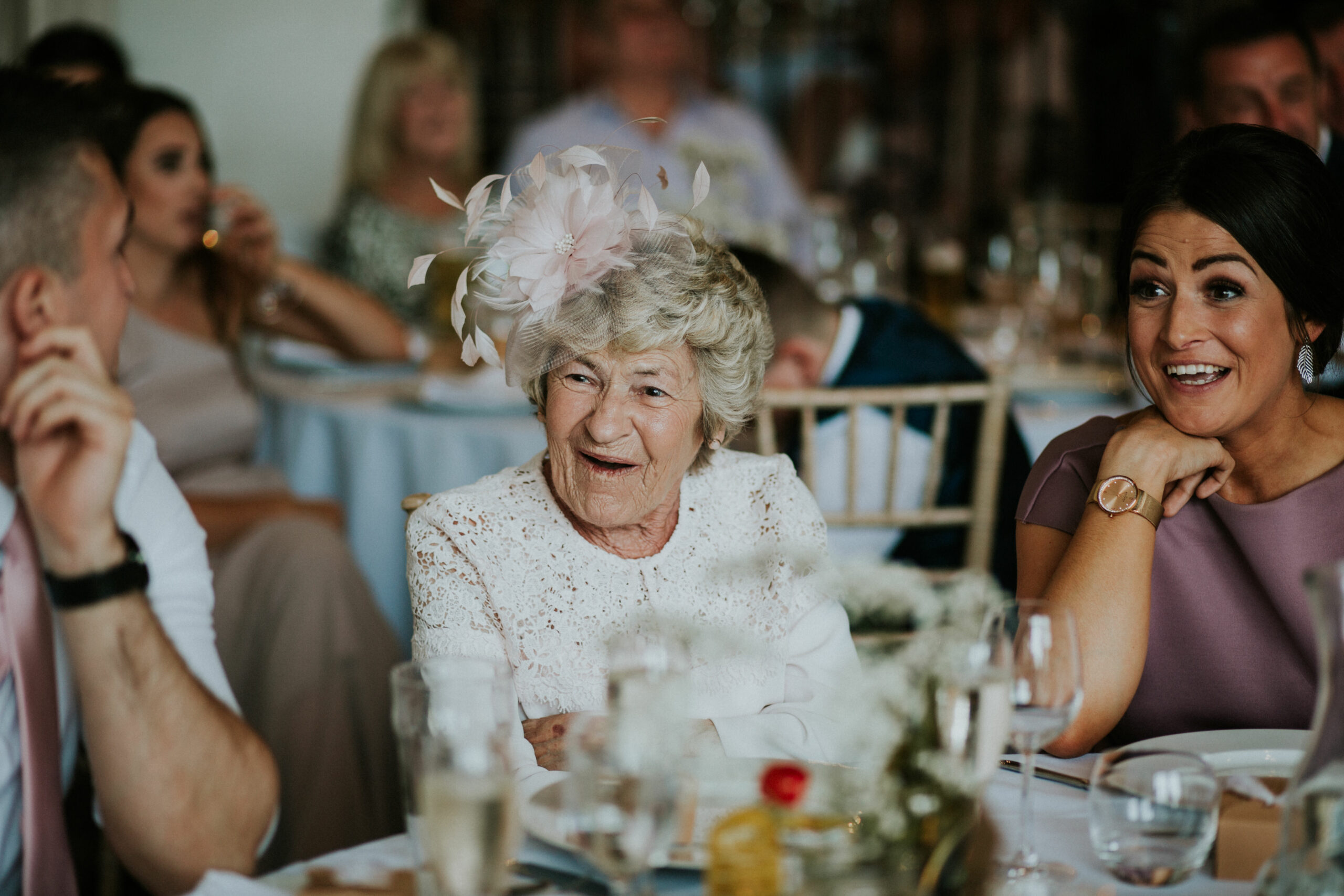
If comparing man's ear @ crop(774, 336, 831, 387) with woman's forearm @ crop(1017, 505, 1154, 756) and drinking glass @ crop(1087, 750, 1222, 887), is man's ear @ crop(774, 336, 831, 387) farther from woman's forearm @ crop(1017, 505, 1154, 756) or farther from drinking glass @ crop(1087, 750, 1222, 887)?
drinking glass @ crop(1087, 750, 1222, 887)

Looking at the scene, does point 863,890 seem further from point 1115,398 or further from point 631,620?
point 1115,398

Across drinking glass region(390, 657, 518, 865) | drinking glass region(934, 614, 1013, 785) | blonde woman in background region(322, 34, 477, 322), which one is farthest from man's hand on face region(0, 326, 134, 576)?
blonde woman in background region(322, 34, 477, 322)

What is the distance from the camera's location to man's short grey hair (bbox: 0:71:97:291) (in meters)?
1.41

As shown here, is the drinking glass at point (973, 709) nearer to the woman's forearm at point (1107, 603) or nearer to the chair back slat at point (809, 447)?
the woman's forearm at point (1107, 603)

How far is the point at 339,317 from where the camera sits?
3.60 meters

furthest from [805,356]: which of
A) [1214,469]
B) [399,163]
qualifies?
[399,163]

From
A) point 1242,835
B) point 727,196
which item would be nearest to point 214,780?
point 1242,835

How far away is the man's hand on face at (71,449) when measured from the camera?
4.21 ft

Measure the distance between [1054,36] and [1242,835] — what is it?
640 centimetres

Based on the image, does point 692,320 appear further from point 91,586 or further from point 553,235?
point 91,586

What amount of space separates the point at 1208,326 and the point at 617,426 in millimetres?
795

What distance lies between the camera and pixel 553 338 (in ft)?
5.16

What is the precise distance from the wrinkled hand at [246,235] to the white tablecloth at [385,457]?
35cm

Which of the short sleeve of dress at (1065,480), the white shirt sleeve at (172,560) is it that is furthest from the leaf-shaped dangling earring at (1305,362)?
the white shirt sleeve at (172,560)
